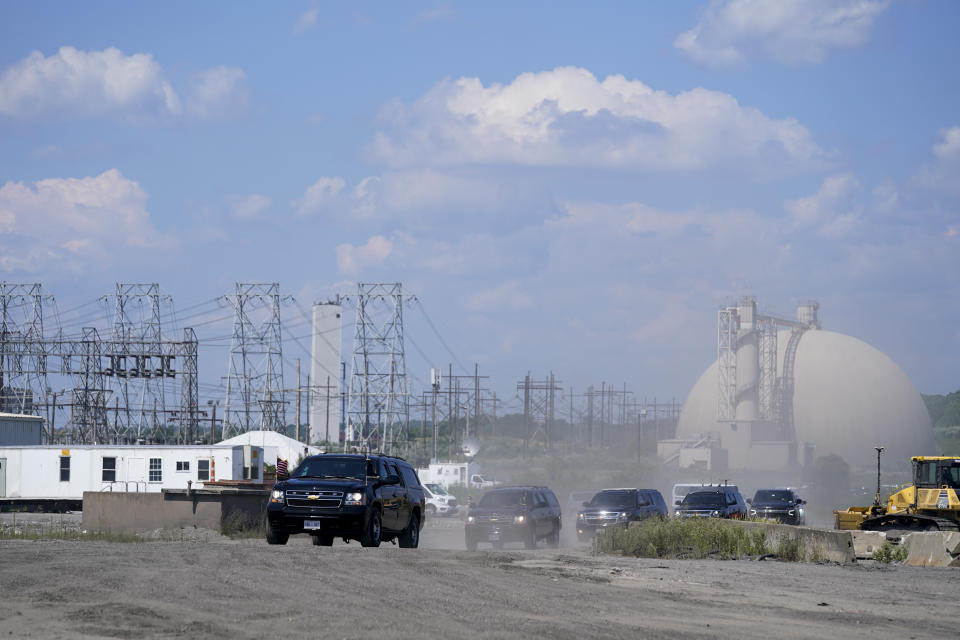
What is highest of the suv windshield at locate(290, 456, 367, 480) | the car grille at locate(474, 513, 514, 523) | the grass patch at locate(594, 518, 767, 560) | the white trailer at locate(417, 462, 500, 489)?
the suv windshield at locate(290, 456, 367, 480)

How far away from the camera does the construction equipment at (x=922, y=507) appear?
28.3 meters

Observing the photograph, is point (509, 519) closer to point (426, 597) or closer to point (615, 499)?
point (615, 499)

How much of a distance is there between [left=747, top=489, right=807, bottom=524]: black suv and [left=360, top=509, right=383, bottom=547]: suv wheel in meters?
21.0

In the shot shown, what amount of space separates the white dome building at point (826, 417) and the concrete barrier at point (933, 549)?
87.9 meters

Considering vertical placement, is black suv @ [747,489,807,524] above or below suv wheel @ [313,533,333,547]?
below

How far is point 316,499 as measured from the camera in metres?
22.0

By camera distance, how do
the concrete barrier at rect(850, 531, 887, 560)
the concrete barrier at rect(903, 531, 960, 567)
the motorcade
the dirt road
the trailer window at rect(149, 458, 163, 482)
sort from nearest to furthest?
the dirt road
the concrete barrier at rect(903, 531, 960, 567)
the concrete barrier at rect(850, 531, 887, 560)
the trailer window at rect(149, 458, 163, 482)
the motorcade

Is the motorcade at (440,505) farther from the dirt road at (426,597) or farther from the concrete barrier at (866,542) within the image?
the dirt road at (426,597)

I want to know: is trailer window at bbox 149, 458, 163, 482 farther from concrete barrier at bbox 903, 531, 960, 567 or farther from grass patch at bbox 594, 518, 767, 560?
concrete barrier at bbox 903, 531, 960, 567

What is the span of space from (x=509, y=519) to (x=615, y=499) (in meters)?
5.71

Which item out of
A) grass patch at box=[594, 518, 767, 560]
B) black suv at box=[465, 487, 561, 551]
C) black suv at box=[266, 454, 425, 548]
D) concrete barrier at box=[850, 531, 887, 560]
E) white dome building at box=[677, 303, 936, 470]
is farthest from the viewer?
white dome building at box=[677, 303, 936, 470]

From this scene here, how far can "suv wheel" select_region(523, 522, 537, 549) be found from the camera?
3030 centimetres

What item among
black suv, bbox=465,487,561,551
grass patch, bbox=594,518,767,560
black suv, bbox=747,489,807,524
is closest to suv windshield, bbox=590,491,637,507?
black suv, bbox=465,487,561,551

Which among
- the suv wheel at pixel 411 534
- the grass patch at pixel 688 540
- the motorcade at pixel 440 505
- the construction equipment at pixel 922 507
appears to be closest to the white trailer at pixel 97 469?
the motorcade at pixel 440 505
